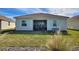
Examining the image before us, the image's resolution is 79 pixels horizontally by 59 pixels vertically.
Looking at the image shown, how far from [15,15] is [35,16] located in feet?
1.25

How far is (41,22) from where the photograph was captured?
568cm

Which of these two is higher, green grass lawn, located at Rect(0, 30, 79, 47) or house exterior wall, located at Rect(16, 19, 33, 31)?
house exterior wall, located at Rect(16, 19, 33, 31)

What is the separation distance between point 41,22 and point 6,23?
2.18ft

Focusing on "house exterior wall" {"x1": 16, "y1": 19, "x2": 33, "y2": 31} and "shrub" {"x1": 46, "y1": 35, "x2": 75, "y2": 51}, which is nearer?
"shrub" {"x1": 46, "y1": 35, "x2": 75, "y2": 51}

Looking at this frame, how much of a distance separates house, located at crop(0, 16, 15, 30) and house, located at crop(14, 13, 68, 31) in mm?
118

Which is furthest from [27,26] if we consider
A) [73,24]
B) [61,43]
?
[73,24]

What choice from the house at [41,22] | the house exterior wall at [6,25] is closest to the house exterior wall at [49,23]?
the house at [41,22]

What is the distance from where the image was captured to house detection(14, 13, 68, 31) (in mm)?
5637

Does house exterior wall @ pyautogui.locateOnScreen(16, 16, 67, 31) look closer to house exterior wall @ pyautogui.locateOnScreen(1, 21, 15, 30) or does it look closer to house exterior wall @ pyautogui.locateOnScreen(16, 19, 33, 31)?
house exterior wall @ pyautogui.locateOnScreen(16, 19, 33, 31)

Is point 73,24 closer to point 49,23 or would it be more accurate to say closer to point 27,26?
point 49,23

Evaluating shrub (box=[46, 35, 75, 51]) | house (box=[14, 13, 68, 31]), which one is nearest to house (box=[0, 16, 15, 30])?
house (box=[14, 13, 68, 31])
